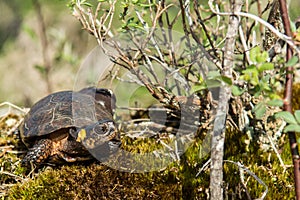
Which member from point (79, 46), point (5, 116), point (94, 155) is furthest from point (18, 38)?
A: point (94, 155)

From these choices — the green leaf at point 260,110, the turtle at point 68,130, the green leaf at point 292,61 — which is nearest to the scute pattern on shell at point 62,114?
the turtle at point 68,130

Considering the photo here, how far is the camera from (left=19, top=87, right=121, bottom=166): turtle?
2633 millimetres

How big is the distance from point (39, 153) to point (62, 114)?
10.9 inches

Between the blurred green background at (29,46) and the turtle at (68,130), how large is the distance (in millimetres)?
3473

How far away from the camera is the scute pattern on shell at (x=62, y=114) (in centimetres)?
282

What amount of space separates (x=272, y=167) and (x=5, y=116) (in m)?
2.11

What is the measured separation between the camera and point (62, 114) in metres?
2.86

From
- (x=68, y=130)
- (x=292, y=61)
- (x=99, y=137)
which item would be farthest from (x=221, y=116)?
(x=68, y=130)

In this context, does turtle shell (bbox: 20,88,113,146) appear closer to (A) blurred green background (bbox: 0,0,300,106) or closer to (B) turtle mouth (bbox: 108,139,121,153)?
(B) turtle mouth (bbox: 108,139,121,153)

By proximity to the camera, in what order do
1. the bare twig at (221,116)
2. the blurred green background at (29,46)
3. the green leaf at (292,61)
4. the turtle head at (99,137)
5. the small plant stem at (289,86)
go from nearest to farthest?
1. the green leaf at (292,61)
2. the small plant stem at (289,86)
3. the bare twig at (221,116)
4. the turtle head at (99,137)
5. the blurred green background at (29,46)

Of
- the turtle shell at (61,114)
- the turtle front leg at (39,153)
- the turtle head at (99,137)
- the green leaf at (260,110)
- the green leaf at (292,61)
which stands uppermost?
the green leaf at (292,61)

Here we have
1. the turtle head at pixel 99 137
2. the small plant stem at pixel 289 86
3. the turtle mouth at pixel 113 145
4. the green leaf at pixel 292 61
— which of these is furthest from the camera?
the turtle mouth at pixel 113 145

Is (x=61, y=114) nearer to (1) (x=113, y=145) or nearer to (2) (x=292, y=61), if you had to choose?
(1) (x=113, y=145)

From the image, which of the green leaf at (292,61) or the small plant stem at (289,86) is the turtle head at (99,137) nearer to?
the small plant stem at (289,86)
